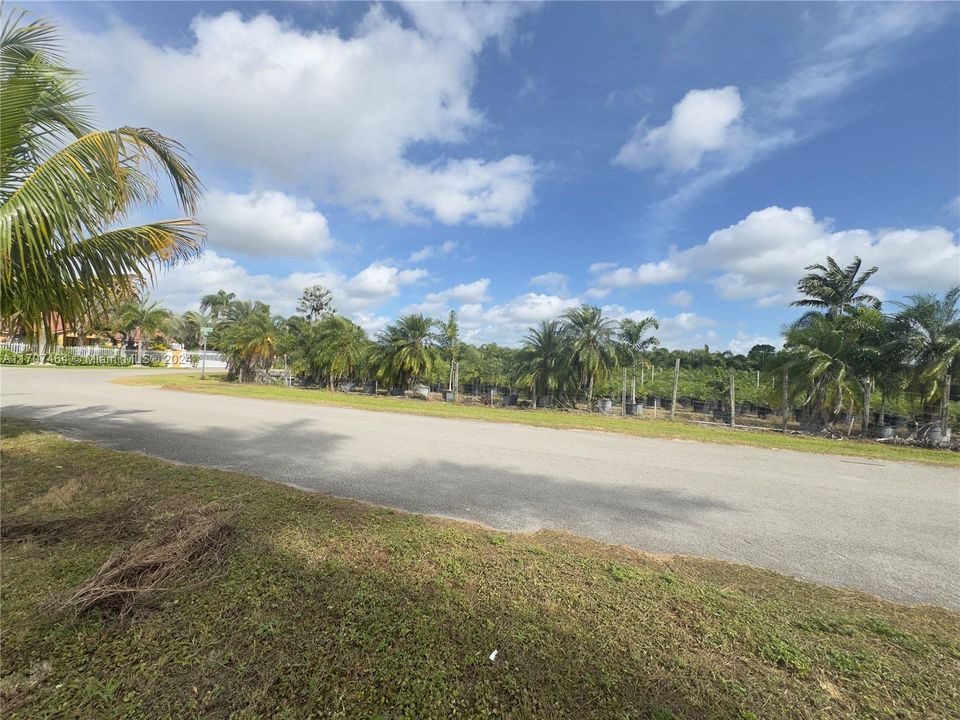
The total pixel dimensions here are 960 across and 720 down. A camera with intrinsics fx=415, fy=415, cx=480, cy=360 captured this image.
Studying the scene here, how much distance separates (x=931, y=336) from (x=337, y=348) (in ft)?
94.1

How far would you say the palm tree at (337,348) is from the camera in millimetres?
27703

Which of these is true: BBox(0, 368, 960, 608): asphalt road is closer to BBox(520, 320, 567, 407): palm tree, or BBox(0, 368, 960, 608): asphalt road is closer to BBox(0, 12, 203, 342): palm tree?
BBox(0, 12, 203, 342): palm tree

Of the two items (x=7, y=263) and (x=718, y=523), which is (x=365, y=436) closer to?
(x=7, y=263)

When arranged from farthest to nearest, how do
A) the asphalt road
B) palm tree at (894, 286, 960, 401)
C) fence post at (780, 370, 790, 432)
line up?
fence post at (780, 370, 790, 432), palm tree at (894, 286, 960, 401), the asphalt road

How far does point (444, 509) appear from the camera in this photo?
182 inches

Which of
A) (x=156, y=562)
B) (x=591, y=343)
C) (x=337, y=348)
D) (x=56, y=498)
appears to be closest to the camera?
(x=156, y=562)

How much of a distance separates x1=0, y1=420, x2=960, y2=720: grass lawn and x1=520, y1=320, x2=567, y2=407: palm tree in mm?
20975

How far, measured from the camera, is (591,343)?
23531mm

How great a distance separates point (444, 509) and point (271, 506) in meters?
1.77

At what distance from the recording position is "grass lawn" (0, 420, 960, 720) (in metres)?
1.90

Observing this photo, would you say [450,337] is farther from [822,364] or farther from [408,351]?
[822,364]

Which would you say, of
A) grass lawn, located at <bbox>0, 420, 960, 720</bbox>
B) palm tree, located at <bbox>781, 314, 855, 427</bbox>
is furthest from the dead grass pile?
palm tree, located at <bbox>781, 314, 855, 427</bbox>

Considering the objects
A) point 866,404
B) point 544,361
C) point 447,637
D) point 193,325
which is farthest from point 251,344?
point 193,325

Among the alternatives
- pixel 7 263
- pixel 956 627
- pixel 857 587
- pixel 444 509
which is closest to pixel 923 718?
pixel 956 627
